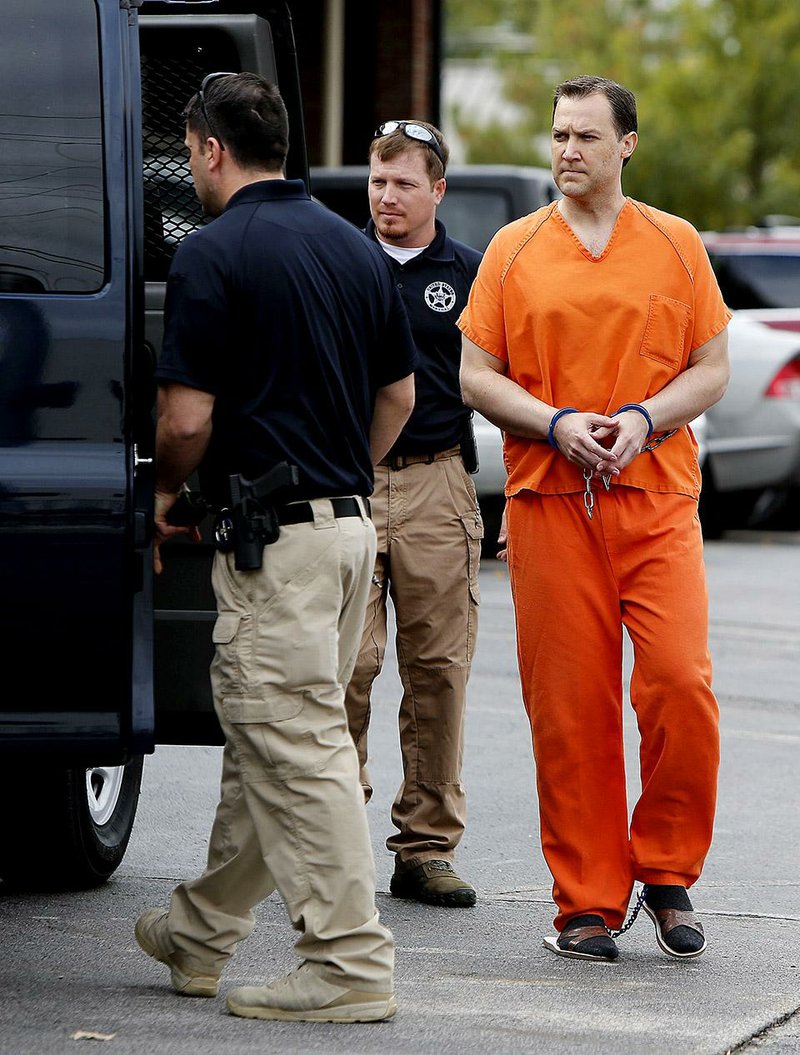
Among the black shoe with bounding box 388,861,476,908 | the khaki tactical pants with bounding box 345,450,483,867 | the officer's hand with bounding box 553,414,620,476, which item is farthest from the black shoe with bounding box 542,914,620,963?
the officer's hand with bounding box 553,414,620,476

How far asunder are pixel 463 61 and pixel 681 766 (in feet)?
170

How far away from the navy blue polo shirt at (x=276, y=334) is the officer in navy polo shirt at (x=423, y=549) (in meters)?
1.04

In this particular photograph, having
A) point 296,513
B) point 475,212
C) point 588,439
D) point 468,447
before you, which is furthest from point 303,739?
point 475,212

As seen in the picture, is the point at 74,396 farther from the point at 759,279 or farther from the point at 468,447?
the point at 759,279

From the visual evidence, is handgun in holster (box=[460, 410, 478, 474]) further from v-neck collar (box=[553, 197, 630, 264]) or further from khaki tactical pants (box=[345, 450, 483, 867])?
v-neck collar (box=[553, 197, 630, 264])

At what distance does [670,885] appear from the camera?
4.52 metres

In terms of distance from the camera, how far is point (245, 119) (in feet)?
12.7

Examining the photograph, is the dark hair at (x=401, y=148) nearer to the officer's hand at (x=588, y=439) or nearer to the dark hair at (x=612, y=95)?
the dark hair at (x=612, y=95)

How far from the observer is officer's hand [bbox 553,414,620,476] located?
170 inches

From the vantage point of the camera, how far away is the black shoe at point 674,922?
14.7 ft

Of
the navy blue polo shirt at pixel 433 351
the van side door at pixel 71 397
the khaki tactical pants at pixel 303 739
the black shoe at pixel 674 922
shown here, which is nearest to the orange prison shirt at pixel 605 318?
the navy blue polo shirt at pixel 433 351

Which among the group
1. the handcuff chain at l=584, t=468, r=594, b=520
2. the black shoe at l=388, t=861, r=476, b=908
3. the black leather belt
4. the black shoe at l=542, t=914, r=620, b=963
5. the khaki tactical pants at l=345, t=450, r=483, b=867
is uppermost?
the black leather belt

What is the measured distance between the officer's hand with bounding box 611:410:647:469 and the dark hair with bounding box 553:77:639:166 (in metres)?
0.67

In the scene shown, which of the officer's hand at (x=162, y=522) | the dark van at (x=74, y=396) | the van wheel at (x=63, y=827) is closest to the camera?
the dark van at (x=74, y=396)
